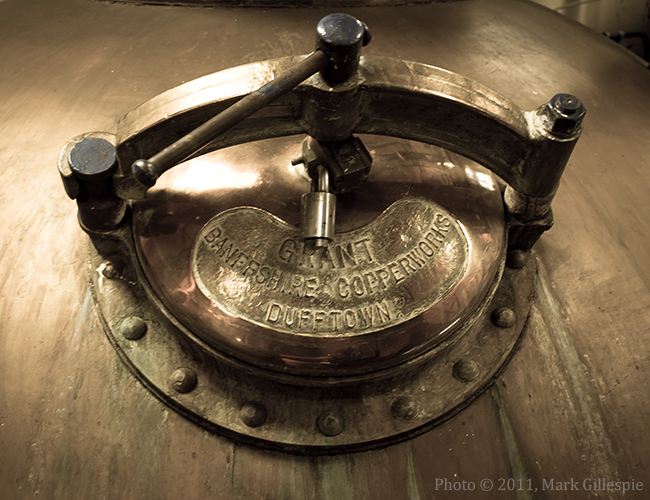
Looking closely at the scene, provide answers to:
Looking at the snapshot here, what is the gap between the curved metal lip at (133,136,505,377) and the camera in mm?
675

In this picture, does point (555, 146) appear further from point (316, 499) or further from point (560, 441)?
point (316, 499)

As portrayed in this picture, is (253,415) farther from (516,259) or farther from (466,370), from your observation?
(516,259)

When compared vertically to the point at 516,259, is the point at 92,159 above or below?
above

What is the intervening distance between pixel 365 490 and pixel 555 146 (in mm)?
490

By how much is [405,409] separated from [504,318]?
200 mm

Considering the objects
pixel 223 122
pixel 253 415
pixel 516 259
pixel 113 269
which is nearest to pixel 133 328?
pixel 113 269

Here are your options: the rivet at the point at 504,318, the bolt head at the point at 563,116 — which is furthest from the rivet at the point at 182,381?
the bolt head at the point at 563,116

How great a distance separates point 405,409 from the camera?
0.74 metres

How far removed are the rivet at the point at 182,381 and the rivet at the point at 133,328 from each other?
0.08m

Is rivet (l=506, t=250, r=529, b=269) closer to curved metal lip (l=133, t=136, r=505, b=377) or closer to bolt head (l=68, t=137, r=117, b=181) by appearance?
curved metal lip (l=133, t=136, r=505, b=377)

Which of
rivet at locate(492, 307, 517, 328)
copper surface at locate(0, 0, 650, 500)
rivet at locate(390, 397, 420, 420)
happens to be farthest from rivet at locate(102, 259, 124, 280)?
rivet at locate(492, 307, 517, 328)

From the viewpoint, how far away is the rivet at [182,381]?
0.74 meters

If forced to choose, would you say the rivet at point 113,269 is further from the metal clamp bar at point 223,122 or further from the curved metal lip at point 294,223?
the metal clamp bar at point 223,122

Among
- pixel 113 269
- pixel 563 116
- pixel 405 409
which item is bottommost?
pixel 405 409
